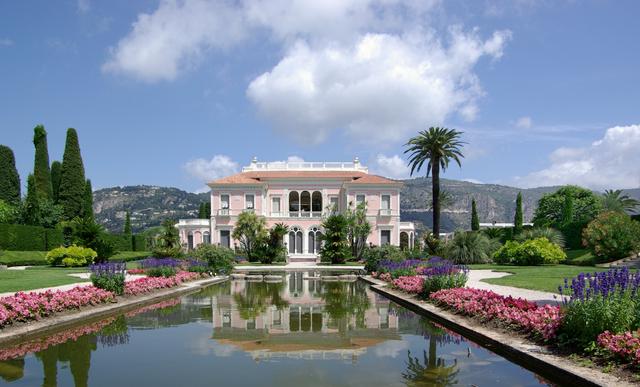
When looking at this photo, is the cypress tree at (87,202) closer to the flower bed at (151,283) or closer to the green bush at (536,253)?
the flower bed at (151,283)

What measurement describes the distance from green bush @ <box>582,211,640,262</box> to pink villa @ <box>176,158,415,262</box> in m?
20.6

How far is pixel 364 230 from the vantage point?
42.8 metres

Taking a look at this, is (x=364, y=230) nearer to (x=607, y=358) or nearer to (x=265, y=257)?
(x=265, y=257)

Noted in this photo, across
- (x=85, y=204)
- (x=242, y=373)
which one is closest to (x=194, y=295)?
(x=242, y=373)

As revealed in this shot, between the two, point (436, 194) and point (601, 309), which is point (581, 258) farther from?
point (601, 309)

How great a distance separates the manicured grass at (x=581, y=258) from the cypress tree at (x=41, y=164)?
41798 mm

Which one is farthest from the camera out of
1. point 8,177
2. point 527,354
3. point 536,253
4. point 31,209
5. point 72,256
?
point 8,177

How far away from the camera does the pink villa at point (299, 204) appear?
1980 inches

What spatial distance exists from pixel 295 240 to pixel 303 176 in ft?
21.0

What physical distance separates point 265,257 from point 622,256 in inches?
906

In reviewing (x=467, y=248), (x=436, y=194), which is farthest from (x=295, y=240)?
(x=467, y=248)

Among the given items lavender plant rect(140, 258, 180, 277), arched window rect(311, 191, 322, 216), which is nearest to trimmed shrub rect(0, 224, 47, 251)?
lavender plant rect(140, 258, 180, 277)

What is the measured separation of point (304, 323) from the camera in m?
10.8

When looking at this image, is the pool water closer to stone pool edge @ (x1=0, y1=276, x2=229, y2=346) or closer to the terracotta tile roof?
stone pool edge @ (x1=0, y1=276, x2=229, y2=346)
